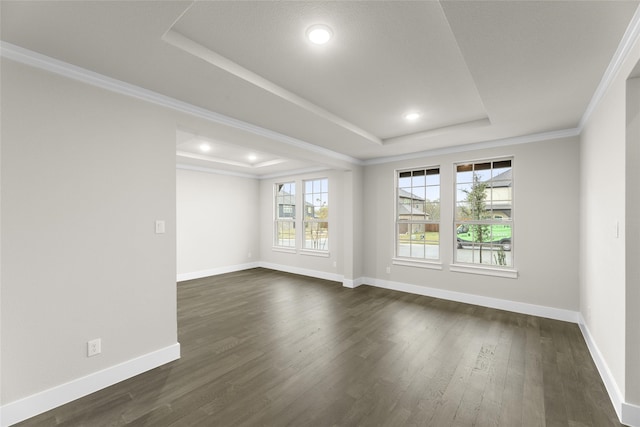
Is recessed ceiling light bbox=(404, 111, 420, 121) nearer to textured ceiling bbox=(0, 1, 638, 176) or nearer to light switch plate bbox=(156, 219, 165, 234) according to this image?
textured ceiling bbox=(0, 1, 638, 176)

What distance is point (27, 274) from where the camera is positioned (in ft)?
6.49

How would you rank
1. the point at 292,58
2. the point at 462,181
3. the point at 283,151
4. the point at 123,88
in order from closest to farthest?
the point at 292,58 < the point at 123,88 < the point at 283,151 < the point at 462,181

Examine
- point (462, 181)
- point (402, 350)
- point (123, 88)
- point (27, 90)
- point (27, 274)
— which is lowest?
point (402, 350)

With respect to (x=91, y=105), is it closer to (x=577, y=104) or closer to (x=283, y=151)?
(x=283, y=151)

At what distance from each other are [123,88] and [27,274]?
159 cm

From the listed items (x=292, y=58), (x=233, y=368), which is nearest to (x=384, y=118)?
(x=292, y=58)

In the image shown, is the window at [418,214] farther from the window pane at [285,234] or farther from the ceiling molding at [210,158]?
the ceiling molding at [210,158]

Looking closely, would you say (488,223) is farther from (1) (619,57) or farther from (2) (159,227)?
(2) (159,227)

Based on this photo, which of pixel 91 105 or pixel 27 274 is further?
pixel 91 105

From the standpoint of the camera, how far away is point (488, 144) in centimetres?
431

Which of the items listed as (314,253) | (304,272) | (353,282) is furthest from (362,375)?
(304,272)

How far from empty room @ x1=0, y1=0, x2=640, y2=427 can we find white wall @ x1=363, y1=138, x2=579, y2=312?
0.03 metres

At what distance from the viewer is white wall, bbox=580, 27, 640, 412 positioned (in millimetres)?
1933

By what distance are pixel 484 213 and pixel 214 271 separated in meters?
5.69
